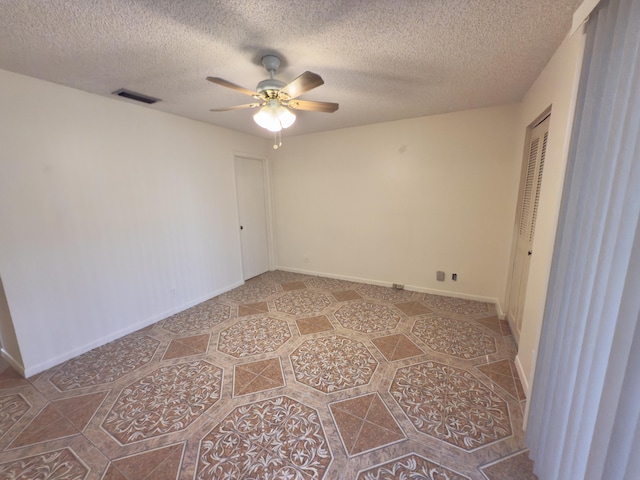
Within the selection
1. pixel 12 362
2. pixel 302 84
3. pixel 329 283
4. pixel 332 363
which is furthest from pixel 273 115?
pixel 12 362

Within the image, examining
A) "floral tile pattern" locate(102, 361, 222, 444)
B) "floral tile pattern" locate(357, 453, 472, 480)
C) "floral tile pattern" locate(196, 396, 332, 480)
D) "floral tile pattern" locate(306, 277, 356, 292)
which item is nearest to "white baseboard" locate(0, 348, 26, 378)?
"floral tile pattern" locate(102, 361, 222, 444)

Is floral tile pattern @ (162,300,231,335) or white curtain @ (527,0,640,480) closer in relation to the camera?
white curtain @ (527,0,640,480)

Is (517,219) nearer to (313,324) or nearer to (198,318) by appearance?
(313,324)

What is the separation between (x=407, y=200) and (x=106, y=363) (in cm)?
402

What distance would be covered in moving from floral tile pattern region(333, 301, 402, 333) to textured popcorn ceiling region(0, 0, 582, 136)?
254 centimetres

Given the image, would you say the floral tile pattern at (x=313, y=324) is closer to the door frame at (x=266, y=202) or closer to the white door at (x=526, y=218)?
the door frame at (x=266, y=202)

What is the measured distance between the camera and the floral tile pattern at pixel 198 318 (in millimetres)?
3047

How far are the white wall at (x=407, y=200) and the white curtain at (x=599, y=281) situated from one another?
84.0 inches

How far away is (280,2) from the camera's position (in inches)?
53.9

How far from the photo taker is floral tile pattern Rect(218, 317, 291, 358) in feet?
8.56

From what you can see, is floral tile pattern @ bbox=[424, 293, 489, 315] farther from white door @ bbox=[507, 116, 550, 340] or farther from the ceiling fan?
the ceiling fan

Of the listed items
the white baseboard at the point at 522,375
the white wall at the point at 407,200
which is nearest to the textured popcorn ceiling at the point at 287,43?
the white wall at the point at 407,200

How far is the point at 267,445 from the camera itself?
161 cm

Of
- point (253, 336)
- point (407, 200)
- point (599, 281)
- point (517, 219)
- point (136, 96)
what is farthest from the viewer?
point (407, 200)
